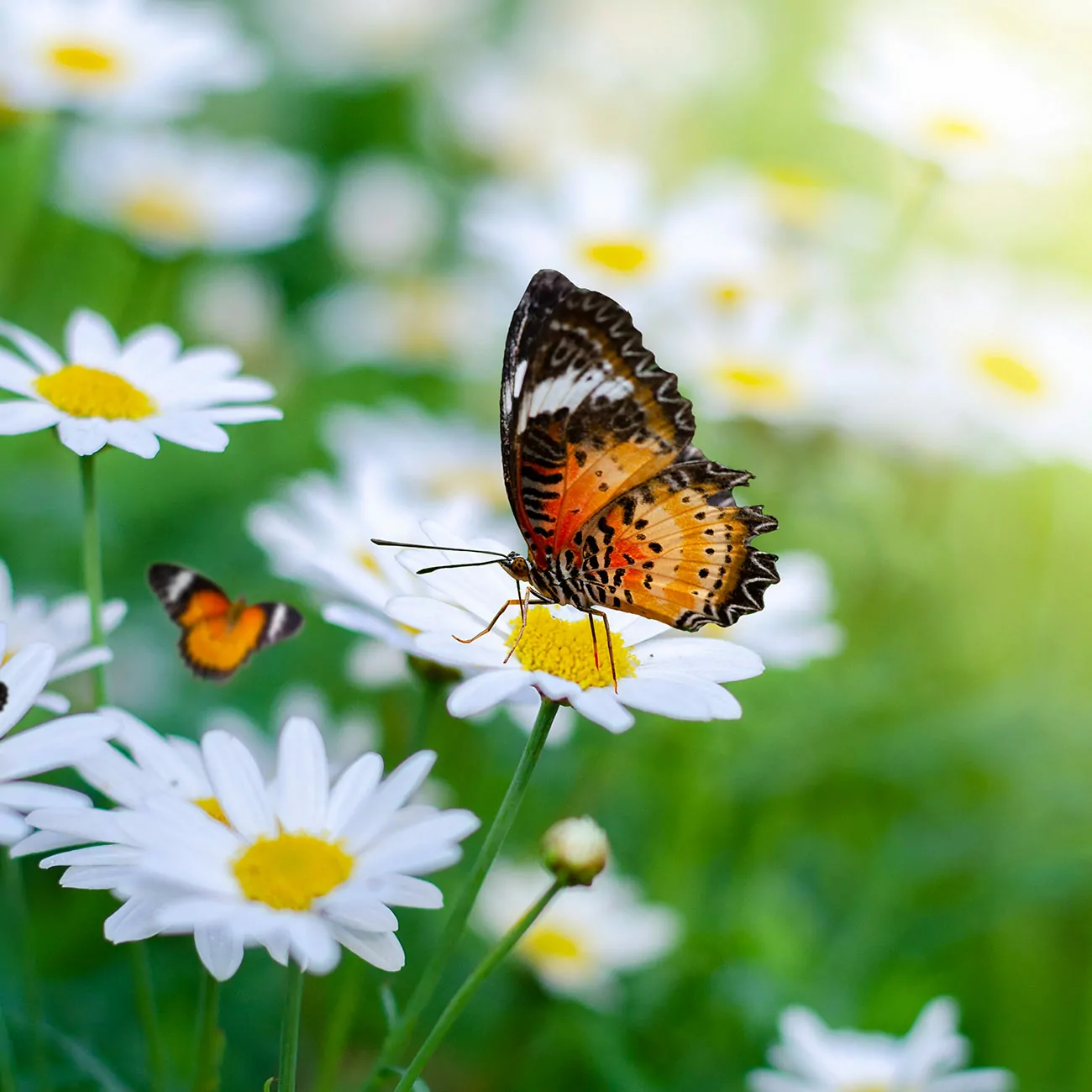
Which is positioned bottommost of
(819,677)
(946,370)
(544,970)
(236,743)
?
(544,970)

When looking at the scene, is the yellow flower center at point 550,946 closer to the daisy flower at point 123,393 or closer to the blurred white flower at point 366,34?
the daisy flower at point 123,393

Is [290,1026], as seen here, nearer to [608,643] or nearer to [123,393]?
[608,643]

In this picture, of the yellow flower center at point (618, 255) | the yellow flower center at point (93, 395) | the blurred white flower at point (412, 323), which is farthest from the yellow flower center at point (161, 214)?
the yellow flower center at point (93, 395)

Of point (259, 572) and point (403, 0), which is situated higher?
point (403, 0)

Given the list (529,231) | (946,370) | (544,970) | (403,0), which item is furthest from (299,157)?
(544,970)

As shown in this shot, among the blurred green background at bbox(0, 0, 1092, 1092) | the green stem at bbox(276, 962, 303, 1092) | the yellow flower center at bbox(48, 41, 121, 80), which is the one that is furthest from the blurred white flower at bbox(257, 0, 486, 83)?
the green stem at bbox(276, 962, 303, 1092)

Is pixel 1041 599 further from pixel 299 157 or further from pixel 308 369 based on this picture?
pixel 299 157

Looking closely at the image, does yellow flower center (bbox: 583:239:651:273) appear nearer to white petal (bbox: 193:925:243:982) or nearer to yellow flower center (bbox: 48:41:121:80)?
yellow flower center (bbox: 48:41:121:80)

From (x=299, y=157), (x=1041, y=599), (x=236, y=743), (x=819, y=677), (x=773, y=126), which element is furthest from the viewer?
(x=773, y=126)
